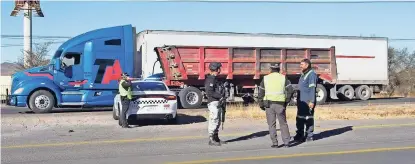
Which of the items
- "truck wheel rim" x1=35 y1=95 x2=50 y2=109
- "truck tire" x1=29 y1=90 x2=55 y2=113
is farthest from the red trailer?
"truck wheel rim" x1=35 y1=95 x2=50 y2=109

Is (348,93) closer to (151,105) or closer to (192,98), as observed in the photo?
(192,98)

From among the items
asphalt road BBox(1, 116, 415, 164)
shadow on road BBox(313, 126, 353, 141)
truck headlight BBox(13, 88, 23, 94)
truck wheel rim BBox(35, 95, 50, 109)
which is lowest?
asphalt road BBox(1, 116, 415, 164)

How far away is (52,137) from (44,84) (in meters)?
8.54

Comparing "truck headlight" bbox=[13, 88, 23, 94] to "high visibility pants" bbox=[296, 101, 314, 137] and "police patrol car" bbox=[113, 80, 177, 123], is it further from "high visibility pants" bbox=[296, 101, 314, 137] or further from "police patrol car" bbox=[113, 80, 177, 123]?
"high visibility pants" bbox=[296, 101, 314, 137]

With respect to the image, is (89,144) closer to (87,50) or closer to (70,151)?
(70,151)

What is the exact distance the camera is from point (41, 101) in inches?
750

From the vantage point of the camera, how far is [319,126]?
12.9 metres

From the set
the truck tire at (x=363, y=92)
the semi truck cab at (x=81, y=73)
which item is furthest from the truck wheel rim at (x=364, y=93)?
the semi truck cab at (x=81, y=73)

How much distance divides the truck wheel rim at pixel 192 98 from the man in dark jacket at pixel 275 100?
1174 cm

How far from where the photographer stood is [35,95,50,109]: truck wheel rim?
748 inches

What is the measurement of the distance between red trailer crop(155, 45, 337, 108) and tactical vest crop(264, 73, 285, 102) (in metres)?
11.7

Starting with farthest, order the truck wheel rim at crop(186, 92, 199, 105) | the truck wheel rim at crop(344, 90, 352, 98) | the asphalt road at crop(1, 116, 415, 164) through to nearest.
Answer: the truck wheel rim at crop(344, 90, 352, 98) < the truck wheel rim at crop(186, 92, 199, 105) < the asphalt road at crop(1, 116, 415, 164)

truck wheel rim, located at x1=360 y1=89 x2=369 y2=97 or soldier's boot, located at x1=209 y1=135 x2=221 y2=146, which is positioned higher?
truck wheel rim, located at x1=360 y1=89 x2=369 y2=97

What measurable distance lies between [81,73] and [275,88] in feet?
39.6
